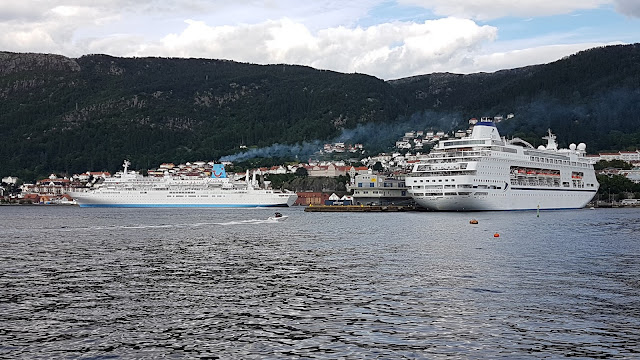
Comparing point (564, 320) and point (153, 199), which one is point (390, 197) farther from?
point (564, 320)

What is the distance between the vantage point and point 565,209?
112m

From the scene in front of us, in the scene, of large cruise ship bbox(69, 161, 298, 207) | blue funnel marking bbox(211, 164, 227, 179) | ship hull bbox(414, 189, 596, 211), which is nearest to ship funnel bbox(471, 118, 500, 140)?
ship hull bbox(414, 189, 596, 211)

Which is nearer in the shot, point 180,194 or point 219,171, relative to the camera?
point 180,194

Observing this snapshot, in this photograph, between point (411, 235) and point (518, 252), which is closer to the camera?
point (518, 252)

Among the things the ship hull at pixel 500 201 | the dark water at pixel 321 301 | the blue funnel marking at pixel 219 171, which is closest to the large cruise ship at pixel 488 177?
the ship hull at pixel 500 201

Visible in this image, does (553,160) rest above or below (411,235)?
above

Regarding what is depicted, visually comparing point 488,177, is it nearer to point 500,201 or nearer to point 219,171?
point 500,201

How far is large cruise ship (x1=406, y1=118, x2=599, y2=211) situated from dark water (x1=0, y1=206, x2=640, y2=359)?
46510 millimetres

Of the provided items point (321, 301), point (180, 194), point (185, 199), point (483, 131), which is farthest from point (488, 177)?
point (321, 301)

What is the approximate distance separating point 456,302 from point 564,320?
12.4ft

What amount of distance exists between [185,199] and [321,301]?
11763 cm

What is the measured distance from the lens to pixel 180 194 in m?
139

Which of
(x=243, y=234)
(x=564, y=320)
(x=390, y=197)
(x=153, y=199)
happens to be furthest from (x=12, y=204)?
(x=564, y=320)

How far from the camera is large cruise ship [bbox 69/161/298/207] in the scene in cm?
13612
